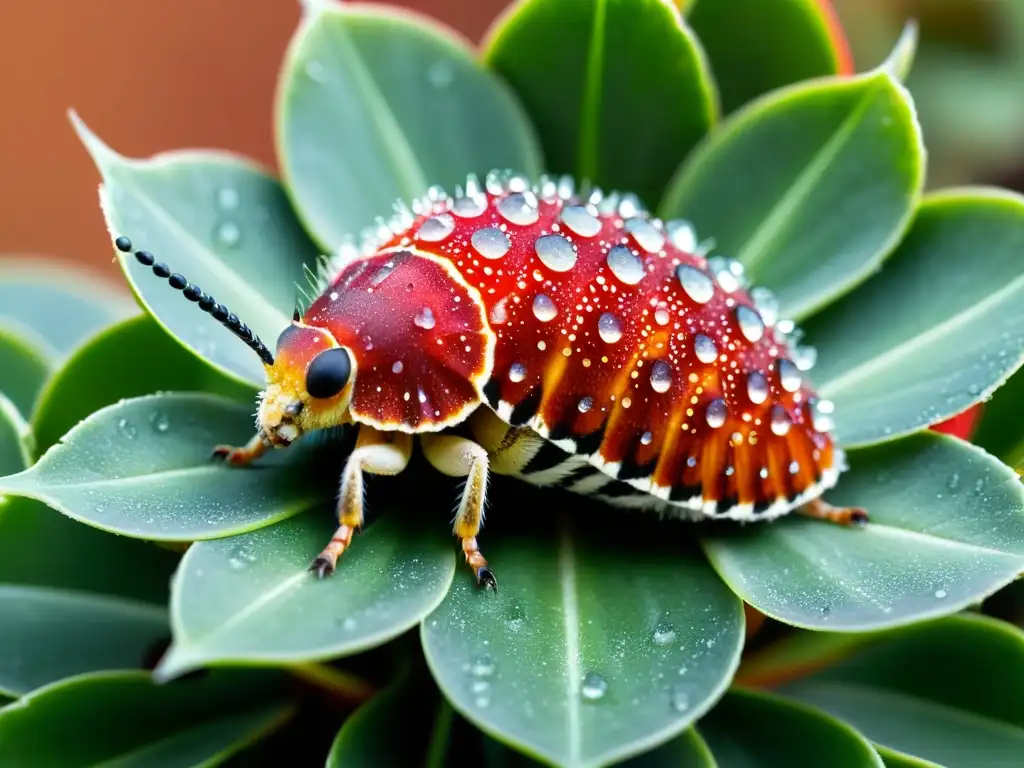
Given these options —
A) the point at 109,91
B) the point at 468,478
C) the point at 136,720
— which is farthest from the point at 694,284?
the point at 109,91

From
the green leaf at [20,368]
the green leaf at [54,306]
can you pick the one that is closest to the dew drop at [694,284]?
the green leaf at [20,368]

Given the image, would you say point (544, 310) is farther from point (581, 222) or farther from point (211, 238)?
point (211, 238)

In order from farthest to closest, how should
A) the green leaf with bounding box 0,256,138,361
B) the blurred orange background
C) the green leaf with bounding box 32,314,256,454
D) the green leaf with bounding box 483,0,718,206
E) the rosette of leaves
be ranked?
the blurred orange background
the green leaf with bounding box 0,256,138,361
the green leaf with bounding box 483,0,718,206
the green leaf with bounding box 32,314,256,454
the rosette of leaves

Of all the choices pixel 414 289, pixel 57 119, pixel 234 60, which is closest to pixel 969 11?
pixel 414 289

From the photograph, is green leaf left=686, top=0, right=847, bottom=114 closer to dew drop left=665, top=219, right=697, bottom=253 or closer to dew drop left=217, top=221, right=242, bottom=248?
dew drop left=665, top=219, right=697, bottom=253

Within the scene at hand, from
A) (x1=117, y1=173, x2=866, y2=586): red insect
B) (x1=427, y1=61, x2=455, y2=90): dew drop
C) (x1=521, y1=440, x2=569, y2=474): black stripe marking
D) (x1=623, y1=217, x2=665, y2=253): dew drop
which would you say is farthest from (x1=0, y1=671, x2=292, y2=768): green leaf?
(x1=427, y1=61, x2=455, y2=90): dew drop
